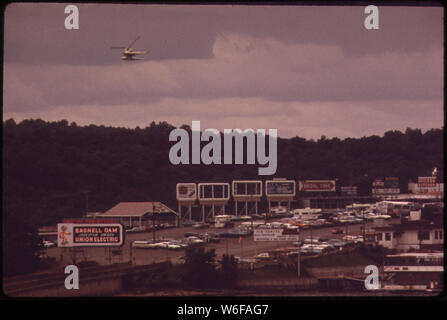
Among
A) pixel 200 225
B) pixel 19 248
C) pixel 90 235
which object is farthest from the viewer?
pixel 200 225

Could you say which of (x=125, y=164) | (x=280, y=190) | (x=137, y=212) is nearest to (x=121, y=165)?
(x=125, y=164)

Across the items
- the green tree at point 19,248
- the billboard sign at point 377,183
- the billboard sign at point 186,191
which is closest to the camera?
the green tree at point 19,248

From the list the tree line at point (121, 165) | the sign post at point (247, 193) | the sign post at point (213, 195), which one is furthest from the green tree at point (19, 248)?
the sign post at point (247, 193)

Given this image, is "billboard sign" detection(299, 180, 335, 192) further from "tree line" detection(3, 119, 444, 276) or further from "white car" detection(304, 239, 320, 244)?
"white car" detection(304, 239, 320, 244)

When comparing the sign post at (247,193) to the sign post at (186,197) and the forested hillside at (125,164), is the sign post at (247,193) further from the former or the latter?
the sign post at (186,197)

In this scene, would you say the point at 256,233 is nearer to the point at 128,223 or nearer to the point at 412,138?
the point at 128,223

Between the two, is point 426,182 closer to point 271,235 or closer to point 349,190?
point 349,190

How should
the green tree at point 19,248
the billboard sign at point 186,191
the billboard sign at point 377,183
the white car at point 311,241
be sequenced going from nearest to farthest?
the green tree at point 19,248 → the billboard sign at point 186,191 → the white car at point 311,241 → the billboard sign at point 377,183
